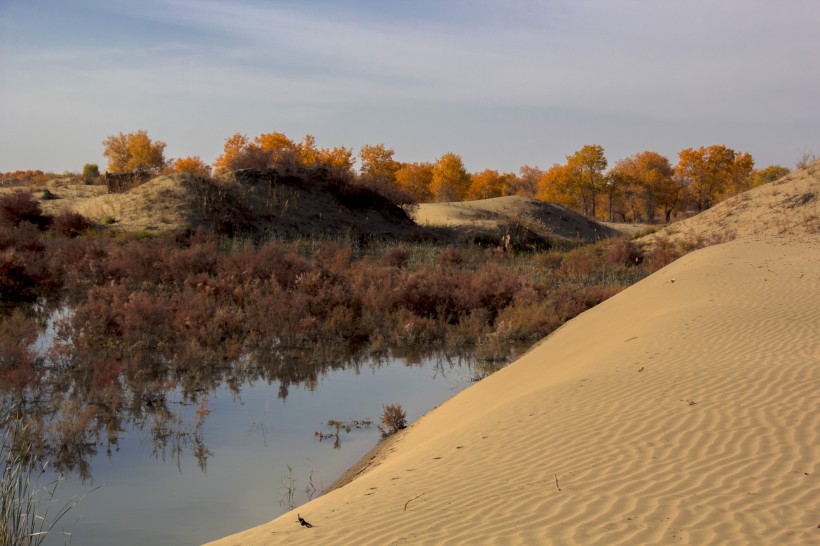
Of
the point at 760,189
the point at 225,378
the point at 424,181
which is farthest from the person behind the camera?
the point at 424,181

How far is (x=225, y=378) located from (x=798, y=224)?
2254 cm

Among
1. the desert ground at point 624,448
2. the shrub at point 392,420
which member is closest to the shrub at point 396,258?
the desert ground at point 624,448

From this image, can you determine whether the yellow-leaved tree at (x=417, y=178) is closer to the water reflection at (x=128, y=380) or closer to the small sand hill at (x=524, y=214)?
the small sand hill at (x=524, y=214)

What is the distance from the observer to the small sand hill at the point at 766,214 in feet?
90.1

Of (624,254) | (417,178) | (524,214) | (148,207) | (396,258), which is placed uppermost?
(417,178)

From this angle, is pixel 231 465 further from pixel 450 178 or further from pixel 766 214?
pixel 450 178

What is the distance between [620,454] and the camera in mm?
5434

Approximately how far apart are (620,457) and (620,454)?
0.25 ft

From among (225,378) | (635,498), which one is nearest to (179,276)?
(225,378)

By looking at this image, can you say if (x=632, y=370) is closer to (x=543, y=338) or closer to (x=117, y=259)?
(x=543, y=338)

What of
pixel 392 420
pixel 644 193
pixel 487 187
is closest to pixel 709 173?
pixel 644 193

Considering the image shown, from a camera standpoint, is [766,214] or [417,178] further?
[417,178]

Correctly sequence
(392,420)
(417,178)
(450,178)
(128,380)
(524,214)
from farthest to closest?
(417,178)
(450,178)
(524,214)
(128,380)
(392,420)

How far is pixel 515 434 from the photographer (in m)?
6.50
